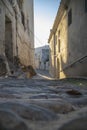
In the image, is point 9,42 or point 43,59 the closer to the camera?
point 9,42

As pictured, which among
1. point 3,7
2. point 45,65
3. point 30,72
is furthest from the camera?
point 45,65

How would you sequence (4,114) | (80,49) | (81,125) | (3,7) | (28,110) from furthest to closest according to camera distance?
(3,7), (80,49), (28,110), (4,114), (81,125)

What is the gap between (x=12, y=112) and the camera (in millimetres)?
1486

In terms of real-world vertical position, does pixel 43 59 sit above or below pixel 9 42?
below

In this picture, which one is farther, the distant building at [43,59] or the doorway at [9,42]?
the distant building at [43,59]

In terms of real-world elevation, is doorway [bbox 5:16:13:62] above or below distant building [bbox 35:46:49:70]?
above

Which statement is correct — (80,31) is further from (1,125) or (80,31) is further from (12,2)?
(1,125)

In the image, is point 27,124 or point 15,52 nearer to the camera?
point 27,124

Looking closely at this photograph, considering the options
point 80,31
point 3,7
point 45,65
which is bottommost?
point 45,65

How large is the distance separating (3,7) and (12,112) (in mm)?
9450

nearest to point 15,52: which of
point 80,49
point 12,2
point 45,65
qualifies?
point 12,2

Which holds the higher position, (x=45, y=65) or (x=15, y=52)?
(x=15, y=52)

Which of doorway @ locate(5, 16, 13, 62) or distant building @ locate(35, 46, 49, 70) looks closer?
doorway @ locate(5, 16, 13, 62)

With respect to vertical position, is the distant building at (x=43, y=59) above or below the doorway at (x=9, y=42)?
below
